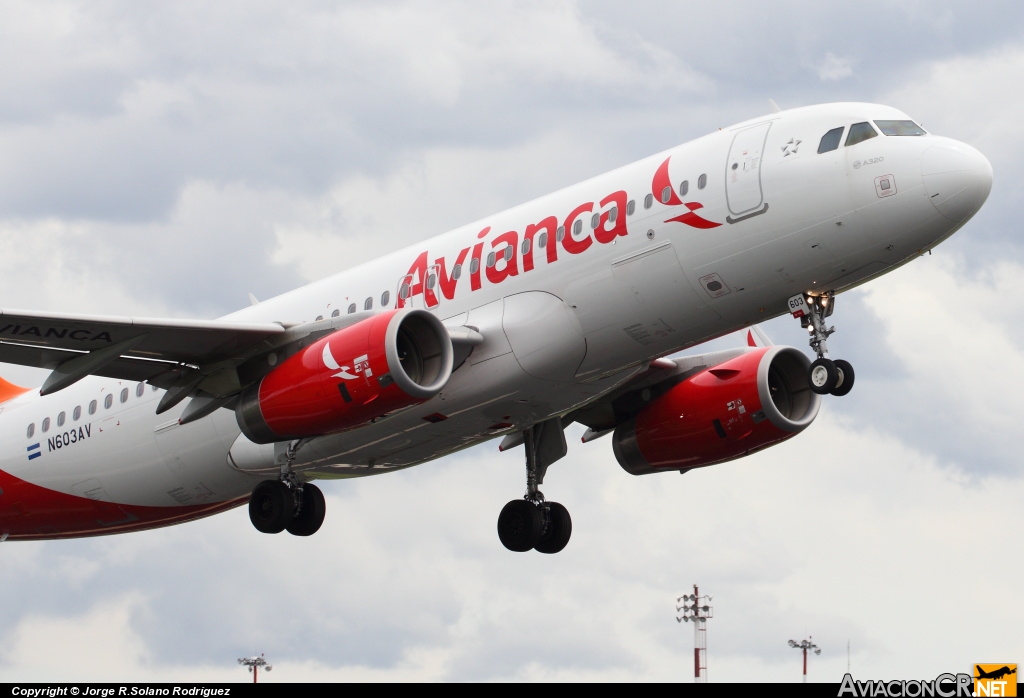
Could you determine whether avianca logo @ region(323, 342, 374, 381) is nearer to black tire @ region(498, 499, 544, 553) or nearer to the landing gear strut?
the landing gear strut

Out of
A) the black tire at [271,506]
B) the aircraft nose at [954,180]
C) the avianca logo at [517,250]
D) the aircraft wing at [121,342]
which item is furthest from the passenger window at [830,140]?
the black tire at [271,506]

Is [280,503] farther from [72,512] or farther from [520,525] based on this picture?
[72,512]

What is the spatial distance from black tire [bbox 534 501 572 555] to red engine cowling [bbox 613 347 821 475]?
2.29 metres

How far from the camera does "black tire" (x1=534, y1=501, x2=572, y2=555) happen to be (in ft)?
127

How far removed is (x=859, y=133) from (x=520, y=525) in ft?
44.6

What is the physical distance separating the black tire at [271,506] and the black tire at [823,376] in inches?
445

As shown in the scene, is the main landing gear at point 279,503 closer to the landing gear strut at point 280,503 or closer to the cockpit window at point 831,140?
the landing gear strut at point 280,503

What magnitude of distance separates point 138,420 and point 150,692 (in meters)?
9.04

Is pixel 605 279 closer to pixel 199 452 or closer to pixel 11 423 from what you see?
pixel 199 452

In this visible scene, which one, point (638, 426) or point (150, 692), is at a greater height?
point (638, 426)

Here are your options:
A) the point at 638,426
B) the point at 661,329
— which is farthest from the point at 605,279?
the point at 638,426

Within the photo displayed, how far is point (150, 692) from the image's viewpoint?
29156 mm

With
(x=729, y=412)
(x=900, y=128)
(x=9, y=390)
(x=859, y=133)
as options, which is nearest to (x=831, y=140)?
(x=859, y=133)

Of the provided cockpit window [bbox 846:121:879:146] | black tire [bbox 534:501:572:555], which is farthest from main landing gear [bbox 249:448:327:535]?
cockpit window [bbox 846:121:879:146]
